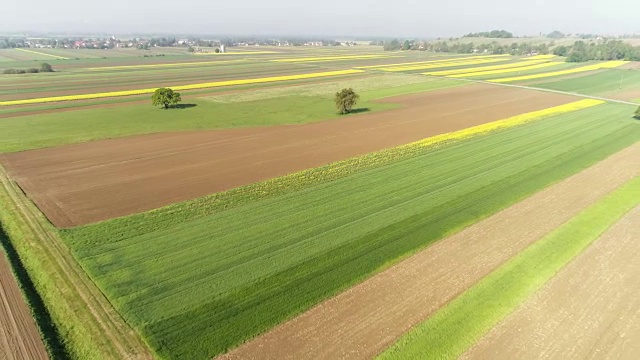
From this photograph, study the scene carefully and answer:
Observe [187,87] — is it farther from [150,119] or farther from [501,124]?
[501,124]

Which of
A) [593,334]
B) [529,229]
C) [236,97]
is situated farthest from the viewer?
[236,97]

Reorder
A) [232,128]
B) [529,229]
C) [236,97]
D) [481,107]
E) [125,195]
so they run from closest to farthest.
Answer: [529,229] → [125,195] → [232,128] → [481,107] → [236,97]

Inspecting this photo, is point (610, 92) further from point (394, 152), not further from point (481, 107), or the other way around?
point (394, 152)

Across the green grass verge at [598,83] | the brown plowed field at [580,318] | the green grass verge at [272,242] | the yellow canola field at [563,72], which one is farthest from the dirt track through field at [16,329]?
the yellow canola field at [563,72]

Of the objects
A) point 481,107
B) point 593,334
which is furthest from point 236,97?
point 593,334

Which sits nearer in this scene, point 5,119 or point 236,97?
point 5,119
